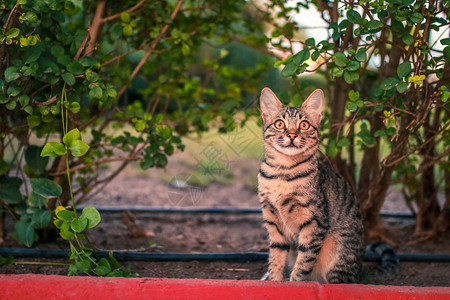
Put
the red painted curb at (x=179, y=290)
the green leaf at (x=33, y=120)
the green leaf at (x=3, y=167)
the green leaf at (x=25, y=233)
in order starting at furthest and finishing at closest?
the green leaf at (x=3, y=167) < the green leaf at (x=25, y=233) < the green leaf at (x=33, y=120) < the red painted curb at (x=179, y=290)

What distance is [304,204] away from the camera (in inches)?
109

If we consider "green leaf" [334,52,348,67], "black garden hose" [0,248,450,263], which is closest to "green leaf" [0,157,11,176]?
"black garden hose" [0,248,450,263]

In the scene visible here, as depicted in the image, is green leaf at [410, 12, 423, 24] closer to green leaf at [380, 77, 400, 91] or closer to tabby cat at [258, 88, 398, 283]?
green leaf at [380, 77, 400, 91]

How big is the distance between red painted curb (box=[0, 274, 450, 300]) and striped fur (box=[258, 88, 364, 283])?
20.2 inches

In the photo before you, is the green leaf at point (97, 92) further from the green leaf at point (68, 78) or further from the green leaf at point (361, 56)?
the green leaf at point (361, 56)

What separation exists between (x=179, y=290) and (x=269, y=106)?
1254mm

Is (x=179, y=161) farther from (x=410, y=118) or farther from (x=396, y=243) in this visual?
(x=410, y=118)

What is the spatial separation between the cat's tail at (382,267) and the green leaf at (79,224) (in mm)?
1853

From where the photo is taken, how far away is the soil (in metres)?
3.17

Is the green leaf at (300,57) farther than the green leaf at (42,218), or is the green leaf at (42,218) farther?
the green leaf at (42,218)

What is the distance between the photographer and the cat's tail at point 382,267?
319cm

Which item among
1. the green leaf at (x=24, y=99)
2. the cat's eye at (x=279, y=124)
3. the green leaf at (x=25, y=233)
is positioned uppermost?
the green leaf at (x=24, y=99)

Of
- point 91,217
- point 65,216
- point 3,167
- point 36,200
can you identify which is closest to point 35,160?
point 3,167

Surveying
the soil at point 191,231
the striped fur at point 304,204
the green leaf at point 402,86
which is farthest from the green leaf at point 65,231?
the green leaf at point 402,86
